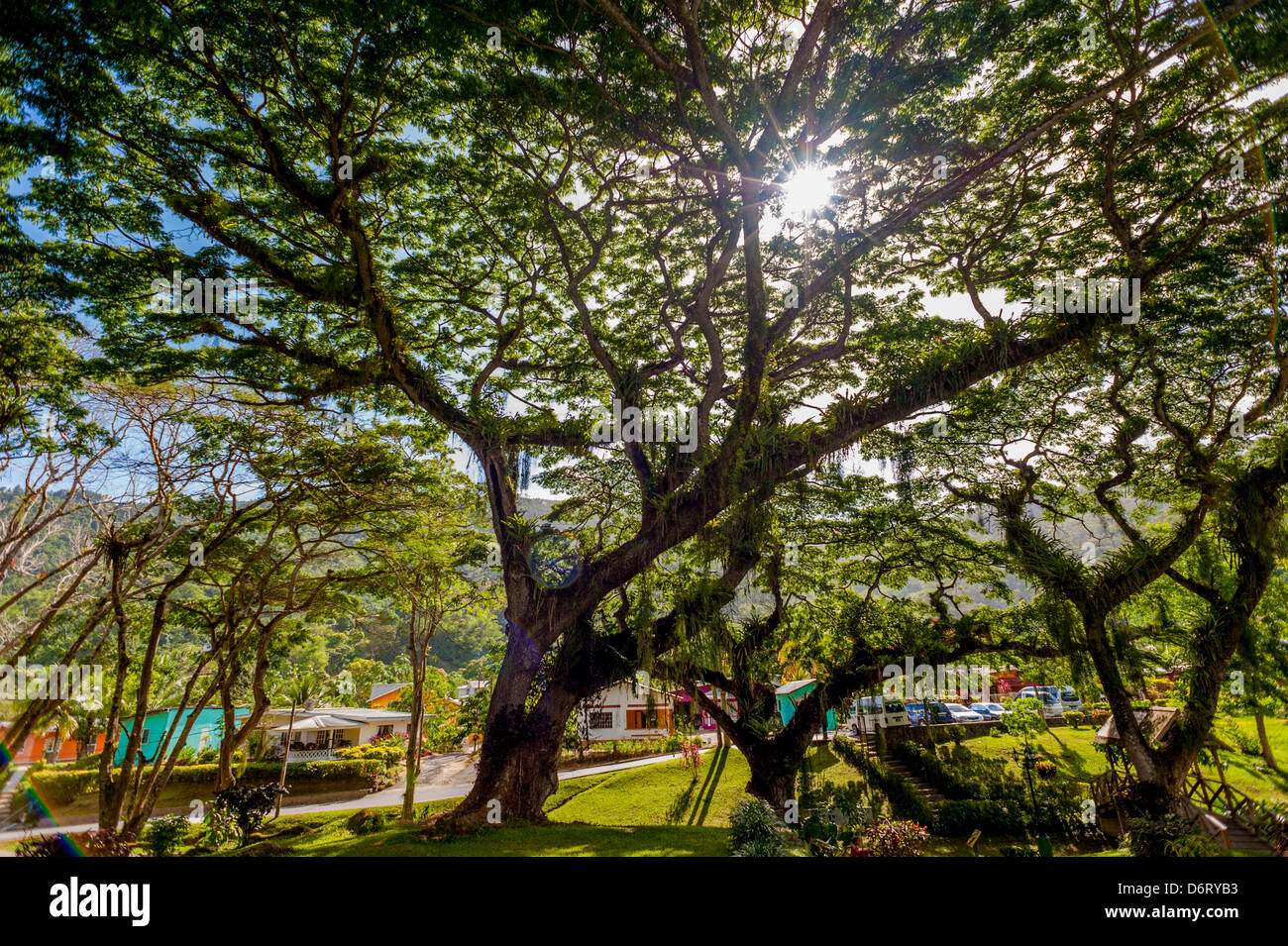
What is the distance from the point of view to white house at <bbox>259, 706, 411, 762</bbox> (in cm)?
2484

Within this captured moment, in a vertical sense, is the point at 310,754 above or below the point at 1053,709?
below

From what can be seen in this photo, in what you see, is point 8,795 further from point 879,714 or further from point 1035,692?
point 1035,692

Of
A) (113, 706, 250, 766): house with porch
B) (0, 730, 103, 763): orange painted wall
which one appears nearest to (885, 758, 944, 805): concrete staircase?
(113, 706, 250, 766): house with porch

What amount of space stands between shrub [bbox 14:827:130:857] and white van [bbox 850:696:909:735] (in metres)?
20.4

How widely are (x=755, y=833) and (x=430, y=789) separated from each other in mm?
17363

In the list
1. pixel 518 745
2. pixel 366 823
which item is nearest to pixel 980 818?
pixel 518 745

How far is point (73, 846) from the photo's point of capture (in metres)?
6.59

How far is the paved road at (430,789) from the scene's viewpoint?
17.2 meters

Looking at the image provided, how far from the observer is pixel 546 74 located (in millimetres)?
7066

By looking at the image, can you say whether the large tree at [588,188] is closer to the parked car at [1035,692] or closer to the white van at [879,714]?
the parked car at [1035,692]

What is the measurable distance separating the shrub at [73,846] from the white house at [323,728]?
15.6m

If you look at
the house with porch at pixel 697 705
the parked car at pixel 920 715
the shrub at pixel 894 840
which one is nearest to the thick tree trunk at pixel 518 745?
the house with porch at pixel 697 705

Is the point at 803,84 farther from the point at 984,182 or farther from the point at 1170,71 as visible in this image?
the point at 1170,71

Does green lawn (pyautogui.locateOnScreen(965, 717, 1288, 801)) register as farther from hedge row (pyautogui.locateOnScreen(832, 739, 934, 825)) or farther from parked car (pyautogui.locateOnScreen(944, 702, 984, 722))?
hedge row (pyautogui.locateOnScreen(832, 739, 934, 825))
